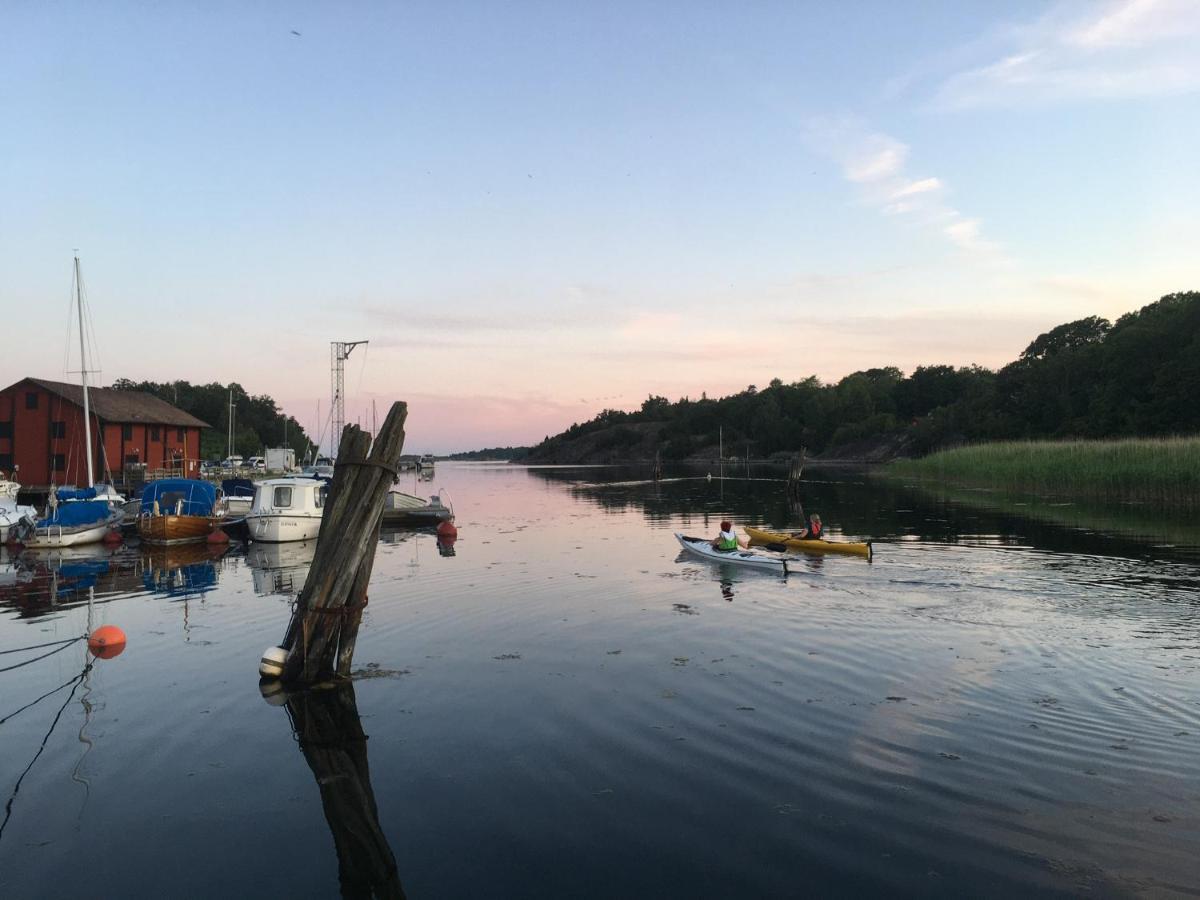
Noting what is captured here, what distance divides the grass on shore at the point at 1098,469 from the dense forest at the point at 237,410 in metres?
114

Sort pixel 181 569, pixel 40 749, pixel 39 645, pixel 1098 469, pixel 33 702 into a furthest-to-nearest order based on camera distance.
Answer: pixel 1098 469 < pixel 181 569 < pixel 39 645 < pixel 33 702 < pixel 40 749

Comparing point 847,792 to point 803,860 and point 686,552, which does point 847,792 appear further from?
point 686,552

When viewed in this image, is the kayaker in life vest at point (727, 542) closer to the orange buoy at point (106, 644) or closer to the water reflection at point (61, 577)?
the orange buoy at point (106, 644)

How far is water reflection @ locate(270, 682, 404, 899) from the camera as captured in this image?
7.38m

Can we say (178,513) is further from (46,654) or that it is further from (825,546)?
(825,546)

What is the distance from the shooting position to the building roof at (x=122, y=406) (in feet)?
208

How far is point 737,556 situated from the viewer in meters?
27.0

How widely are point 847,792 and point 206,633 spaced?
47.9 ft

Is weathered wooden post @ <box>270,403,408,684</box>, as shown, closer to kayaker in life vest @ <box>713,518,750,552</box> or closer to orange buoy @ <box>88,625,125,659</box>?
orange buoy @ <box>88,625,125,659</box>

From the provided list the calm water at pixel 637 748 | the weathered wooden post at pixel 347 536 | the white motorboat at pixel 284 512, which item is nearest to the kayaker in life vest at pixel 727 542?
the calm water at pixel 637 748

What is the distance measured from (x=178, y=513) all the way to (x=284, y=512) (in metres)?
4.91

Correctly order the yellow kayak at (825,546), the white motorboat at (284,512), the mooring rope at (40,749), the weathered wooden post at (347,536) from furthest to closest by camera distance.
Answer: the white motorboat at (284,512) < the yellow kayak at (825,546) < the weathered wooden post at (347,536) < the mooring rope at (40,749)

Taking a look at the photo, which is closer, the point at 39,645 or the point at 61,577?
the point at 39,645

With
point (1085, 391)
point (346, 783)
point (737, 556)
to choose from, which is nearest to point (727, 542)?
point (737, 556)
